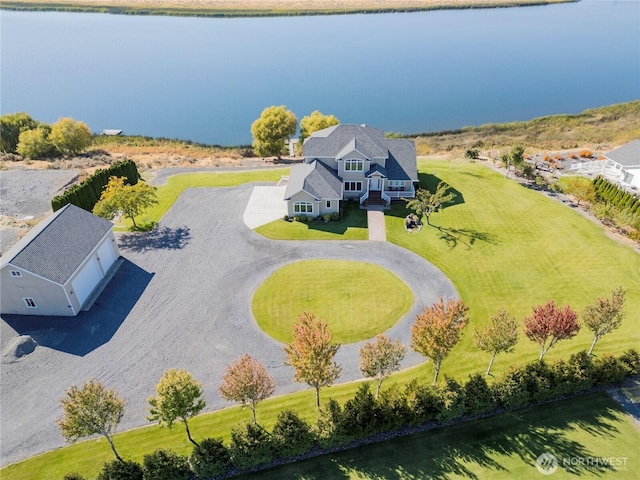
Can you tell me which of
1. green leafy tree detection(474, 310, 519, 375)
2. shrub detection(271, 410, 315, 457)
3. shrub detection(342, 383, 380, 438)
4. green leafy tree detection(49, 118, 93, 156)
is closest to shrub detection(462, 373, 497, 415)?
green leafy tree detection(474, 310, 519, 375)

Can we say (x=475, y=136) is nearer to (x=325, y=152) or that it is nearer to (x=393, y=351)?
(x=325, y=152)

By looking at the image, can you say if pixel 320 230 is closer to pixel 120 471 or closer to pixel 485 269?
pixel 485 269

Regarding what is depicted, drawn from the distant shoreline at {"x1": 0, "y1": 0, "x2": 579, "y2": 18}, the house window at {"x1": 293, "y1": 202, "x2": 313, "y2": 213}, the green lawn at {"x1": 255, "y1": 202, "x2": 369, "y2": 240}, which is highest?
the distant shoreline at {"x1": 0, "y1": 0, "x2": 579, "y2": 18}

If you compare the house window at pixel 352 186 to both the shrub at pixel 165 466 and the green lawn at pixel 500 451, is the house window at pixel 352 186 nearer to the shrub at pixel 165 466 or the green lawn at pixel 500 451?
the green lawn at pixel 500 451

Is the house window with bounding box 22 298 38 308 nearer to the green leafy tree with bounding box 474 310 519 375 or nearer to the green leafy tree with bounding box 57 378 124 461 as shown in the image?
the green leafy tree with bounding box 57 378 124 461

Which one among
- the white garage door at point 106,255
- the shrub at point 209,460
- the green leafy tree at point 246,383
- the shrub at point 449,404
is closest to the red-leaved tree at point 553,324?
the shrub at point 449,404

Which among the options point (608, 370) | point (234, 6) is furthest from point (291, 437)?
point (234, 6)

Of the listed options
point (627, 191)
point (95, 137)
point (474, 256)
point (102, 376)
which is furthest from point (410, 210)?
point (95, 137)
